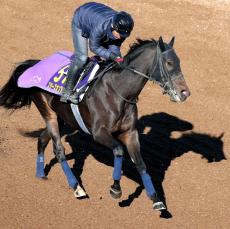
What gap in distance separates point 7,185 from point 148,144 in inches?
106

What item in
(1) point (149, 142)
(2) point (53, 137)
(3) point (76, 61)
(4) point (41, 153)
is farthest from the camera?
(1) point (149, 142)

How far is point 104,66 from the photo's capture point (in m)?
9.45

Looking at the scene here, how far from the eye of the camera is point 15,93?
10.8 meters

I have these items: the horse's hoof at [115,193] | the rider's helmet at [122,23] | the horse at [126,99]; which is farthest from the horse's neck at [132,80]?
the horse's hoof at [115,193]

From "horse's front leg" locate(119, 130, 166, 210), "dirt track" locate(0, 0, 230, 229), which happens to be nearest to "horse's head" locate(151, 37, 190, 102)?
"horse's front leg" locate(119, 130, 166, 210)

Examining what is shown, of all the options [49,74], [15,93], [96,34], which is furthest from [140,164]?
[15,93]

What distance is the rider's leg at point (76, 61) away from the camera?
9367mm

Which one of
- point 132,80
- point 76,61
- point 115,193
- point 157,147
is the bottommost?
point 157,147

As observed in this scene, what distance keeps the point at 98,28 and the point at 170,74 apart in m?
1.10

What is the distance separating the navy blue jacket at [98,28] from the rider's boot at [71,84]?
0.48m

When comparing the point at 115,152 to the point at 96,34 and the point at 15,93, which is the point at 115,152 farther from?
the point at 15,93

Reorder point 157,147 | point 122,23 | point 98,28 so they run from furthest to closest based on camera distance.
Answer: point 157,147
point 98,28
point 122,23

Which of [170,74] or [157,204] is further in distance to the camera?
[157,204]

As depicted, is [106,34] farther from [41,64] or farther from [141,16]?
[141,16]
